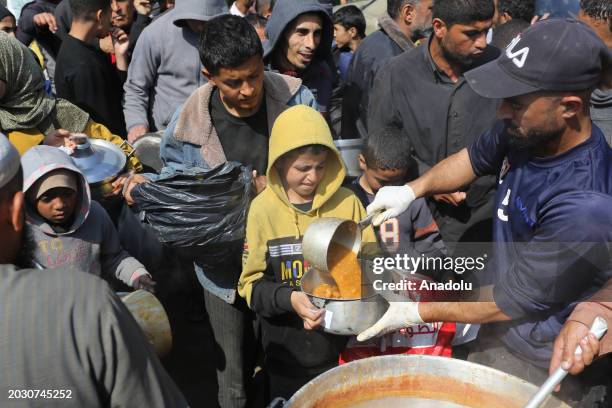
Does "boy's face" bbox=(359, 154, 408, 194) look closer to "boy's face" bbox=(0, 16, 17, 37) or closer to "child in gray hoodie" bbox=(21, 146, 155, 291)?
"child in gray hoodie" bbox=(21, 146, 155, 291)

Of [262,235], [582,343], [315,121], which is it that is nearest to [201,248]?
[262,235]

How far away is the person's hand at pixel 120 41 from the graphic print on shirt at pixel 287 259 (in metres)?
3.14

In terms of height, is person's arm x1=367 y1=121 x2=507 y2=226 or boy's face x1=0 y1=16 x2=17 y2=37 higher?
boy's face x1=0 y1=16 x2=17 y2=37

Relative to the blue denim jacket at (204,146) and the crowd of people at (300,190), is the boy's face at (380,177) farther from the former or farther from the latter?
the blue denim jacket at (204,146)

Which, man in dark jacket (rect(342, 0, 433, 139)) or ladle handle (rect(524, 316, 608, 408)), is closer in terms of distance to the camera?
ladle handle (rect(524, 316, 608, 408))

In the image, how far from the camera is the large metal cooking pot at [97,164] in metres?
3.54

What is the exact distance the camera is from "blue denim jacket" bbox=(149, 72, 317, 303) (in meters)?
3.25

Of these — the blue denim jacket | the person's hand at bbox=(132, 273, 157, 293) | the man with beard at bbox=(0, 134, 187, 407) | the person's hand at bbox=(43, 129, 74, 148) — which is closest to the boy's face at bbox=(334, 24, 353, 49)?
the blue denim jacket

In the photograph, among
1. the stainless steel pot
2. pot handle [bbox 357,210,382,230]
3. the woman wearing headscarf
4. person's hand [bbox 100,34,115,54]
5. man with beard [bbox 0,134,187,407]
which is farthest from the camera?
person's hand [bbox 100,34,115,54]

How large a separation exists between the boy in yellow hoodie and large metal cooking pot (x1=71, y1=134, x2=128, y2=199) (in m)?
1.04

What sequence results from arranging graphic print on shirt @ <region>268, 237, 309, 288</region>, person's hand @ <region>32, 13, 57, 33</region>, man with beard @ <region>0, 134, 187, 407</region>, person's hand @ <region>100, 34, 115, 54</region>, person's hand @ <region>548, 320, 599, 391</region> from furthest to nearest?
person's hand @ <region>100, 34, 115, 54</region>
person's hand @ <region>32, 13, 57, 33</region>
graphic print on shirt @ <region>268, 237, 309, 288</region>
person's hand @ <region>548, 320, 599, 391</region>
man with beard @ <region>0, 134, 187, 407</region>

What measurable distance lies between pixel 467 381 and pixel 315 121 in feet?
4.38

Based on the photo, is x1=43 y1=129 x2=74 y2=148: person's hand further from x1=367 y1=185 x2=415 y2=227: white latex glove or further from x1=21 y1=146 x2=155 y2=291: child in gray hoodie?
x1=367 y1=185 x2=415 y2=227: white latex glove

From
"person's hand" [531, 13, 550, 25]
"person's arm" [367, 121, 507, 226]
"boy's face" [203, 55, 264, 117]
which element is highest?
"boy's face" [203, 55, 264, 117]
